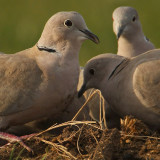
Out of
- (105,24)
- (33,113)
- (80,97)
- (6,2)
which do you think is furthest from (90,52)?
(33,113)

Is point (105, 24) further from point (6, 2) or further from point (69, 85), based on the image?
point (69, 85)

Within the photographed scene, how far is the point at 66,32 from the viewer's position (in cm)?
447

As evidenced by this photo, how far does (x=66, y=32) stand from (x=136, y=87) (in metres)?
0.77

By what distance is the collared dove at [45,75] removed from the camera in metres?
4.29

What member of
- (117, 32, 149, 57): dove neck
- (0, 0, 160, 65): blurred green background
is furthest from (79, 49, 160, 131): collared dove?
(0, 0, 160, 65): blurred green background

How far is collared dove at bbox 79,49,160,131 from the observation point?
4.36 m

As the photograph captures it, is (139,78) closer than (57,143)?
No

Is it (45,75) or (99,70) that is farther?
(99,70)

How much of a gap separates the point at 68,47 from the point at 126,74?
0.58 metres

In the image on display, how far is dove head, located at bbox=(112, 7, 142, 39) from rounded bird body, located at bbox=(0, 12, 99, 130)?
160cm

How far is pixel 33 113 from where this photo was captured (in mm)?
4344

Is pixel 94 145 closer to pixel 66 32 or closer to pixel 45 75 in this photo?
pixel 45 75

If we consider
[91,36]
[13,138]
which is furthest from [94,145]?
[91,36]

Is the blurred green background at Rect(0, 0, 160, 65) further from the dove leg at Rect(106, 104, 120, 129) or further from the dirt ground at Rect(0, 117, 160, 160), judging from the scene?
the dirt ground at Rect(0, 117, 160, 160)
